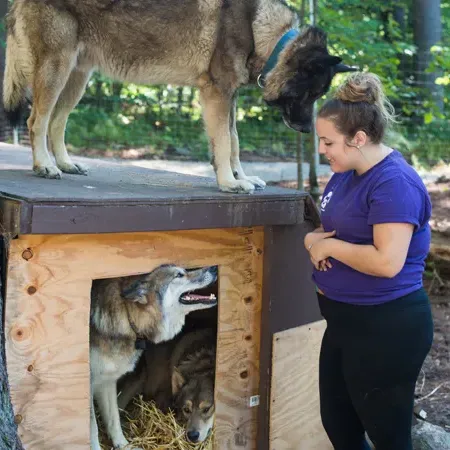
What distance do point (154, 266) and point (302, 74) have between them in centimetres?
133

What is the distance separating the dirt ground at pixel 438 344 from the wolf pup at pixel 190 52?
1.69 m

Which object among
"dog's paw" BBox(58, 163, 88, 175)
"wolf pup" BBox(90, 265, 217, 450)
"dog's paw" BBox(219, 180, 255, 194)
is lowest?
"wolf pup" BBox(90, 265, 217, 450)

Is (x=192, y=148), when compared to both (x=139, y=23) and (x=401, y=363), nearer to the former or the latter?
(x=139, y=23)

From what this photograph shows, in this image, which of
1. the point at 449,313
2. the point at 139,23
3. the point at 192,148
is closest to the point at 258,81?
the point at 139,23

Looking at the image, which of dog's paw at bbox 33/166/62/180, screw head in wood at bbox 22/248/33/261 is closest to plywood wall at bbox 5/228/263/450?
screw head in wood at bbox 22/248/33/261

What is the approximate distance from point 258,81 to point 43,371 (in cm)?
184

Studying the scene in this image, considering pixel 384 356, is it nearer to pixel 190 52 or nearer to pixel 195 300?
pixel 195 300

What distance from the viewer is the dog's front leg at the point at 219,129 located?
3.22m

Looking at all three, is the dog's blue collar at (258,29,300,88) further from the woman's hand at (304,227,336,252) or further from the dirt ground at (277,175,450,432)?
the dirt ground at (277,175,450,432)

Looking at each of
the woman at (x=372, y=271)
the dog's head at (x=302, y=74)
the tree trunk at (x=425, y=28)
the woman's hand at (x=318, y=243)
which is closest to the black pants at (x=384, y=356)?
the woman at (x=372, y=271)

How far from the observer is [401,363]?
82.5 inches

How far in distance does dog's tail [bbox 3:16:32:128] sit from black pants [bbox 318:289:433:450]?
2.18 metres

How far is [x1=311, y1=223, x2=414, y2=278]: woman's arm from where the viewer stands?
1.98m

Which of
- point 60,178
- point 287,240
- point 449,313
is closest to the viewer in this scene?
point 287,240
